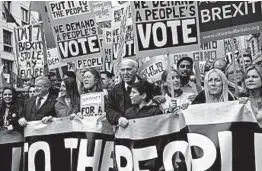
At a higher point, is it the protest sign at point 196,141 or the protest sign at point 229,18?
the protest sign at point 229,18

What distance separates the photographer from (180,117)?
5570 mm

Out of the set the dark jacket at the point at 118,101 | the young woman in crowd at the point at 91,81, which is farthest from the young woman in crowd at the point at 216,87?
the young woman in crowd at the point at 91,81

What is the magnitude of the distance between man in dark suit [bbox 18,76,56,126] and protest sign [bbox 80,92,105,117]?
0.64 meters

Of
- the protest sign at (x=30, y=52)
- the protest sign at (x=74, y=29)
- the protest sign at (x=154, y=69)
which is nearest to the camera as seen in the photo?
the protest sign at (x=74, y=29)

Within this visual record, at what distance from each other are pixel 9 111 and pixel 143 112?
6.53ft

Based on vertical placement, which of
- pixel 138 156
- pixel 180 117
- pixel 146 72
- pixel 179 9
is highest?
pixel 179 9

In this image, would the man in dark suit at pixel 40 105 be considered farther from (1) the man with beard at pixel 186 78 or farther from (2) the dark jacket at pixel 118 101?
(1) the man with beard at pixel 186 78

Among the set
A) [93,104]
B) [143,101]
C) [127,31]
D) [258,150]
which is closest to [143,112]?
[143,101]

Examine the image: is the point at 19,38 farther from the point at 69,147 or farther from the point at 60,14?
the point at 69,147

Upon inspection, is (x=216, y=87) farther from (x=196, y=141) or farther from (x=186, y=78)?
(x=186, y=78)

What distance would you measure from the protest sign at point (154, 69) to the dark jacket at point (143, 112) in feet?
8.88

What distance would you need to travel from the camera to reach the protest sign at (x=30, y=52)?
10570 mm

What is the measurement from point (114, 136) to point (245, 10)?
2.42m

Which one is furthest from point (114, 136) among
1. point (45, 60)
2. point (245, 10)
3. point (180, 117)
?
point (45, 60)
